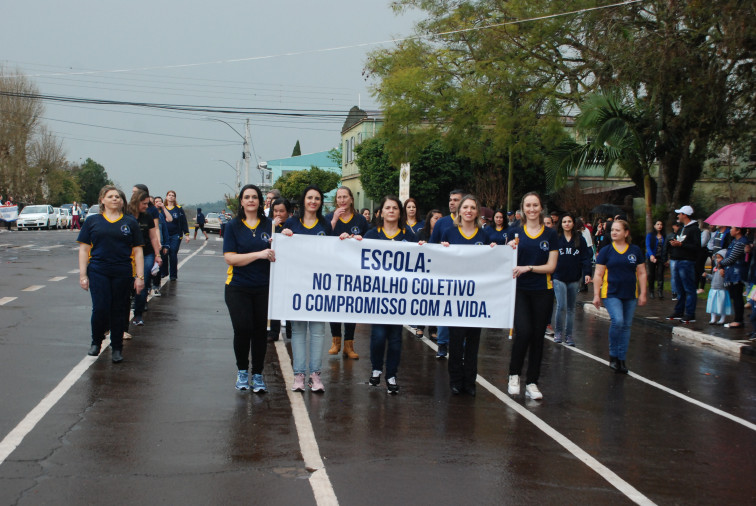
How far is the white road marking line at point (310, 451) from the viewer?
16.7ft

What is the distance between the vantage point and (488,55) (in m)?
27.2

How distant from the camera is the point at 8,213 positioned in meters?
52.3

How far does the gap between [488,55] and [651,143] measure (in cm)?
781

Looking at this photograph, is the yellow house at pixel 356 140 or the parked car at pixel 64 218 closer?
the parked car at pixel 64 218

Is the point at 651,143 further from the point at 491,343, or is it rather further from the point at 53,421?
the point at 53,421

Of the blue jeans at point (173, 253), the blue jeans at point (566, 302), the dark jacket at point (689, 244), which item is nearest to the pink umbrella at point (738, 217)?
the dark jacket at point (689, 244)

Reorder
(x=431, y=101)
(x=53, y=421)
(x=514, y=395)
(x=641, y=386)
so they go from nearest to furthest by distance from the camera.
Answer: (x=53, y=421) < (x=514, y=395) < (x=641, y=386) < (x=431, y=101)

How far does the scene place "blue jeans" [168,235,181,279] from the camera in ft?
54.5

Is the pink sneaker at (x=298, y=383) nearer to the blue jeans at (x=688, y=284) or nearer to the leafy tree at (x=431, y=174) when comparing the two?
the blue jeans at (x=688, y=284)

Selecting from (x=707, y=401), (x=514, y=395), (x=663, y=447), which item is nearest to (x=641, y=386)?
(x=707, y=401)

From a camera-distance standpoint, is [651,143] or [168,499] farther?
[651,143]

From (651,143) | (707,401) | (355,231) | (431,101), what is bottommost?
(707,401)

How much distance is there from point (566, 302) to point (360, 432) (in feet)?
20.8

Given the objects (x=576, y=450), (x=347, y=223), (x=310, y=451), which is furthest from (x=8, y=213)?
(x=576, y=450)
